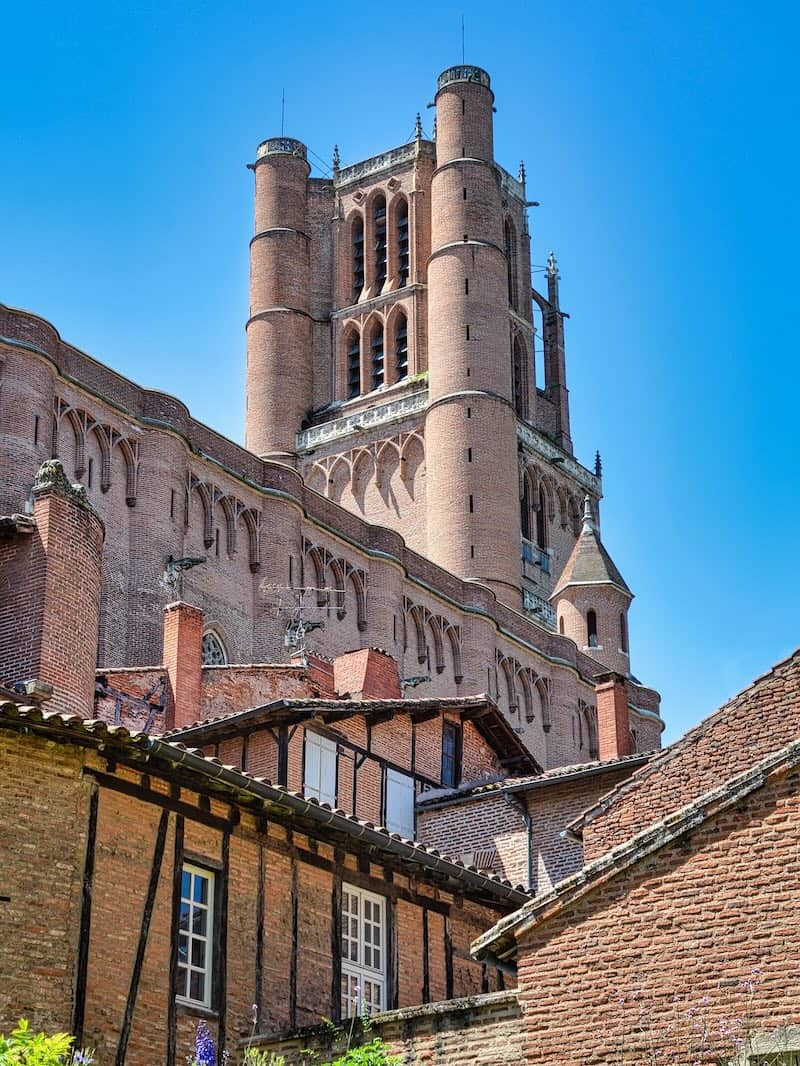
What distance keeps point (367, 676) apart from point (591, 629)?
29.3 m

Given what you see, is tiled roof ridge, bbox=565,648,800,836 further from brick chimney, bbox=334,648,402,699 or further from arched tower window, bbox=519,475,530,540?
arched tower window, bbox=519,475,530,540

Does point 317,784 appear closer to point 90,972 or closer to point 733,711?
point 733,711

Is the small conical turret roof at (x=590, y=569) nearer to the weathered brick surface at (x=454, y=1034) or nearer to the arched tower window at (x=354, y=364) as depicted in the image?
the arched tower window at (x=354, y=364)

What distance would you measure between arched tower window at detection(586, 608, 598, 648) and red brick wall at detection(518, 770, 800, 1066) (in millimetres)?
45794

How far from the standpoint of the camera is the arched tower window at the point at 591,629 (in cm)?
6144

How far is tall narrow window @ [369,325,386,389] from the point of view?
236ft

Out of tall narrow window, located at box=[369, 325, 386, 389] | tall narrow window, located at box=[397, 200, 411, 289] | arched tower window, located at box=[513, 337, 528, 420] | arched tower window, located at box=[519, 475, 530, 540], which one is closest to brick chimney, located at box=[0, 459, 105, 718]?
arched tower window, located at box=[519, 475, 530, 540]

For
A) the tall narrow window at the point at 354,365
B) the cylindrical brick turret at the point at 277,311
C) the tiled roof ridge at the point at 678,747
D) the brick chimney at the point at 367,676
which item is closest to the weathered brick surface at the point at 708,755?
the tiled roof ridge at the point at 678,747

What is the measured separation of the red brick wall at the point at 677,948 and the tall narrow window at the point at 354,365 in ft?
186

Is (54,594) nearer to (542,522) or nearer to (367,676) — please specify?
(367,676)

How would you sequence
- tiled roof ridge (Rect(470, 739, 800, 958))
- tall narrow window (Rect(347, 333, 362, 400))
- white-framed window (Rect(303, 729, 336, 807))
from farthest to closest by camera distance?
tall narrow window (Rect(347, 333, 362, 400)) → white-framed window (Rect(303, 729, 336, 807)) → tiled roof ridge (Rect(470, 739, 800, 958))

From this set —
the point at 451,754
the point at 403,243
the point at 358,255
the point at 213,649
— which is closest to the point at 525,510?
the point at 403,243

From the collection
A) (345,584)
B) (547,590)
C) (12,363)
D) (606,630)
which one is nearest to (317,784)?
(12,363)

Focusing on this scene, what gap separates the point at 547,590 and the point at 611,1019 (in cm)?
5395
